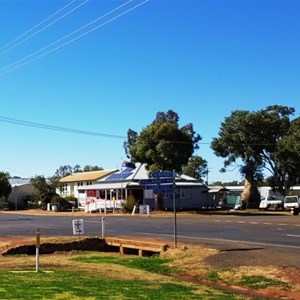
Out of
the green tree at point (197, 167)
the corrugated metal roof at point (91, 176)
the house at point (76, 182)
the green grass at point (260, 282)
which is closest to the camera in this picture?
the green grass at point (260, 282)

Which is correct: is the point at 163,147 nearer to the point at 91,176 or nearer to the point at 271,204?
the point at 271,204

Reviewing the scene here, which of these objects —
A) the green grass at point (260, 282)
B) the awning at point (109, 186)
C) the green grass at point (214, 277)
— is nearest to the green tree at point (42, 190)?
the awning at point (109, 186)

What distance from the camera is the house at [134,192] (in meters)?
63.8

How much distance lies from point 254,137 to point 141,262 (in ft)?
157

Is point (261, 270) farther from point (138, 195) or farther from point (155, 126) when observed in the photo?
point (138, 195)

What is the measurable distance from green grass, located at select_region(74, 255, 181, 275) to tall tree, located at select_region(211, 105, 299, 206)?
4452 centimetres

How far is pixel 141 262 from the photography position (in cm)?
1844

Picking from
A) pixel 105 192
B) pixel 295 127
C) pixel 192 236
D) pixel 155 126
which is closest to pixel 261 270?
pixel 192 236

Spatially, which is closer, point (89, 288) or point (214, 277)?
point (89, 288)

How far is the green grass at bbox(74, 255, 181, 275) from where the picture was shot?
16730 millimetres

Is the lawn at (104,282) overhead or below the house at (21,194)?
below

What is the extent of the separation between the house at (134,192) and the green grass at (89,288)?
48.0 m

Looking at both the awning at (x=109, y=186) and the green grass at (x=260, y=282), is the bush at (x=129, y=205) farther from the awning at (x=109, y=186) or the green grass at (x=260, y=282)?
the green grass at (x=260, y=282)

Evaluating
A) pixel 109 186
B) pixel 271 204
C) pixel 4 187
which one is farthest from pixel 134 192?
pixel 4 187
